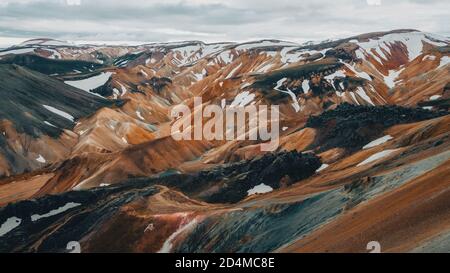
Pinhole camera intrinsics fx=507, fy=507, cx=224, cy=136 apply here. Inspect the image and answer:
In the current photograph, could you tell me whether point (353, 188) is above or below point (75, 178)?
above

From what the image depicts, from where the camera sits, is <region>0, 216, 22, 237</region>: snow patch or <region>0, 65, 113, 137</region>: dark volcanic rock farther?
<region>0, 65, 113, 137</region>: dark volcanic rock

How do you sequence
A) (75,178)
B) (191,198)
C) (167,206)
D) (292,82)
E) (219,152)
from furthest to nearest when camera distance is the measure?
(292,82)
(219,152)
(75,178)
(191,198)
(167,206)

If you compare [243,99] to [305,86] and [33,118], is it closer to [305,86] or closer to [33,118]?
[305,86]

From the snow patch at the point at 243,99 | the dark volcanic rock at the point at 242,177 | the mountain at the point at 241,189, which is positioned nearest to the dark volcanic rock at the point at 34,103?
the mountain at the point at 241,189

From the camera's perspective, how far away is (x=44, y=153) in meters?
136

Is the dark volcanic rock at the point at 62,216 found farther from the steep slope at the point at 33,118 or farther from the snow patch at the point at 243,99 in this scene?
the snow patch at the point at 243,99

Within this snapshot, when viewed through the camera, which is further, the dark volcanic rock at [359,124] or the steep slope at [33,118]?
the steep slope at [33,118]

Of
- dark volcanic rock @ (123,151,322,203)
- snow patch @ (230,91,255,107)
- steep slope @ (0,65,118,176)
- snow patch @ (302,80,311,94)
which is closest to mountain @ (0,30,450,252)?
dark volcanic rock @ (123,151,322,203)

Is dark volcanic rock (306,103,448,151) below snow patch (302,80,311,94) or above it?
above

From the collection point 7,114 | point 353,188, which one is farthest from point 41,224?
point 7,114

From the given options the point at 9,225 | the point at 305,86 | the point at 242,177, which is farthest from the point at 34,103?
the point at 242,177

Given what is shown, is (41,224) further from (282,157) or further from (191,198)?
(282,157)

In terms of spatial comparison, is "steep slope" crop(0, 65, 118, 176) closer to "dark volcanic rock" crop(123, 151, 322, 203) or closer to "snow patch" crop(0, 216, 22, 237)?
"snow patch" crop(0, 216, 22, 237)

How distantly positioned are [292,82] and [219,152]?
87.1m
